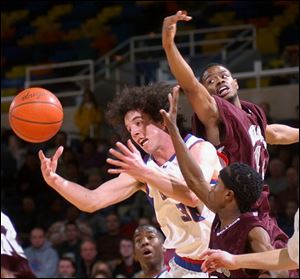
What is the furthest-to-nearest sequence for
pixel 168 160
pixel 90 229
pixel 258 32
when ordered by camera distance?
pixel 258 32
pixel 90 229
pixel 168 160

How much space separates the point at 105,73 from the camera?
1501cm

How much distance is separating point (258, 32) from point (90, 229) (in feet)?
16.8

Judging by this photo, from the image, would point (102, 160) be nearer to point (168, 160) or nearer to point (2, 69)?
point (2, 69)

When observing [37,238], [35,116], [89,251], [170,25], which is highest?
[170,25]

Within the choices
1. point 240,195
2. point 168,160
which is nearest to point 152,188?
point 168,160

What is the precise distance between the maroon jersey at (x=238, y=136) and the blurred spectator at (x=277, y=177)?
563 centimetres

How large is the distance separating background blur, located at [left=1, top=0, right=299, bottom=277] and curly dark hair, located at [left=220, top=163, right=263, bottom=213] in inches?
191

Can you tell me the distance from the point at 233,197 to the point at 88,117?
901 centimetres

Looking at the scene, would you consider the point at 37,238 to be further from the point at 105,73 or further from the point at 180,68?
the point at 180,68

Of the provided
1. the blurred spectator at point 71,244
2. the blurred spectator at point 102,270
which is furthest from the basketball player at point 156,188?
the blurred spectator at point 71,244

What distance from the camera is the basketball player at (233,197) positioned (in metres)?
4.88

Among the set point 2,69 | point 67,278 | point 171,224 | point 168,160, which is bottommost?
point 67,278

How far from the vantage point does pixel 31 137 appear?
5.92 meters

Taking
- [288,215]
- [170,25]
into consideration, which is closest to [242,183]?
[170,25]
